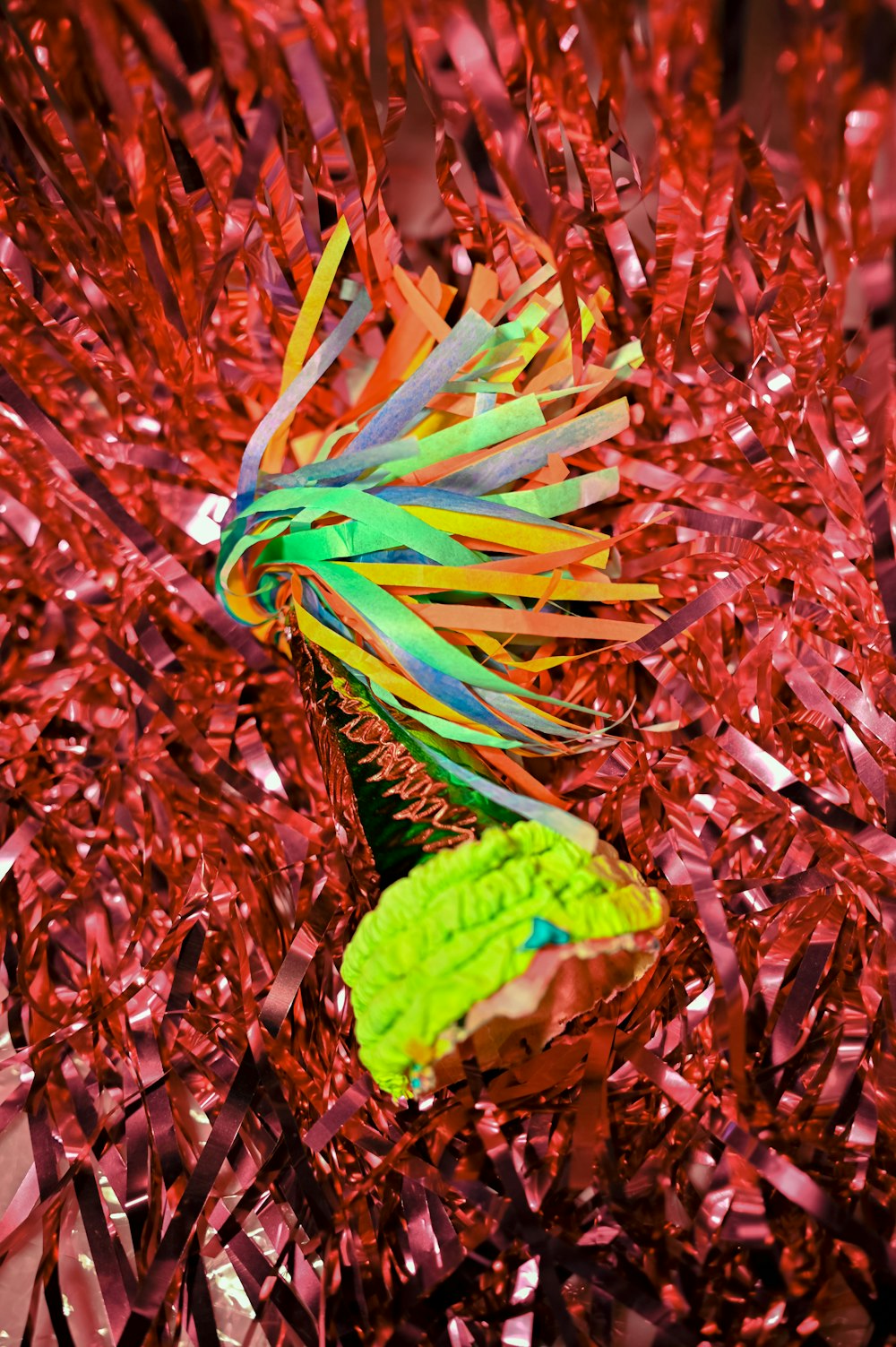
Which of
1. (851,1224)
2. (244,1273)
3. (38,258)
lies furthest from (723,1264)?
(38,258)

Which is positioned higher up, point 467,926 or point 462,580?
point 462,580

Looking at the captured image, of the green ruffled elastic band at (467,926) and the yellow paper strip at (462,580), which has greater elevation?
the yellow paper strip at (462,580)

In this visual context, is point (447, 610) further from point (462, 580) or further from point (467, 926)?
point (467, 926)

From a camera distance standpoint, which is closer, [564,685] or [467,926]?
[467,926]

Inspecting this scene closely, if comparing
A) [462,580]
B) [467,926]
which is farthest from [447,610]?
[467,926]

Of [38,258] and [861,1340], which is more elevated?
[38,258]

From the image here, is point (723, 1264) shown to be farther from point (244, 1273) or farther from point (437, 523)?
point (437, 523)
